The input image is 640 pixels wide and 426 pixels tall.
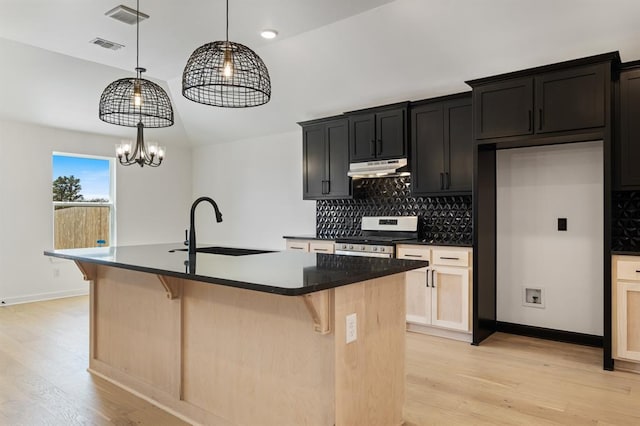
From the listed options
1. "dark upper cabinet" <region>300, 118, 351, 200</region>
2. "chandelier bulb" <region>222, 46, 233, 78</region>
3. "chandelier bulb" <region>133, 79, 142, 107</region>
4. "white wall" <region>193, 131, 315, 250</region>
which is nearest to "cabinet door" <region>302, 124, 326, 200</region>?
"dark upper cabinet" <region>300, 118, 351, 200</region>

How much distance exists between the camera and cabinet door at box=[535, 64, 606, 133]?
331 cm

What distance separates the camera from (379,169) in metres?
4.74

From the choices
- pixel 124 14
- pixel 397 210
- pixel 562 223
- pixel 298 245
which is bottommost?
pixel 298 245

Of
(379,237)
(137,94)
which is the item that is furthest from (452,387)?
(137,94)

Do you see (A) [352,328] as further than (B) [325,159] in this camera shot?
No

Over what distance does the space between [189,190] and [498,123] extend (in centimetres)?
573

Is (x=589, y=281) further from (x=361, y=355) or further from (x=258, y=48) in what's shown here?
(x=258, y=48)

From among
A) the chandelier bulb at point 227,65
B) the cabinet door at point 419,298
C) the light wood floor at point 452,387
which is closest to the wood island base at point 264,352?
the light wood floor at point 452,387

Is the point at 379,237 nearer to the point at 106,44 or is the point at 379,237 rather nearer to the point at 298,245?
the point at 298,245

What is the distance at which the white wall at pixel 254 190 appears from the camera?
20.5 feet

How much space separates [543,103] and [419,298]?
2091mm

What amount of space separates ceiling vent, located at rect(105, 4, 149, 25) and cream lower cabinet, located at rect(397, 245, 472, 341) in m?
3.29

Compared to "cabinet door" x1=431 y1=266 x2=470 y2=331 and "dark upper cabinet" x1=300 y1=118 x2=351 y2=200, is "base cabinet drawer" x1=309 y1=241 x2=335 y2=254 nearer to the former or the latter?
"dark upper cabinet" x1=300 y1=118 x2=351 y2=200

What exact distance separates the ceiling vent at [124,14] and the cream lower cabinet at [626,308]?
4.44m
